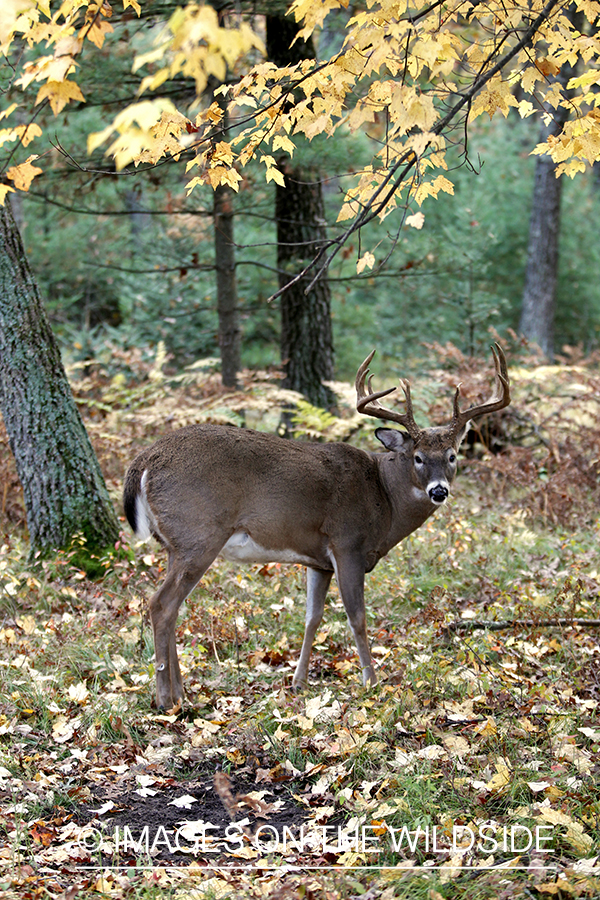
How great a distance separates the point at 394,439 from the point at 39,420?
284cm

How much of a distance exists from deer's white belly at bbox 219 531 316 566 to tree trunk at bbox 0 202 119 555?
1.91 meters

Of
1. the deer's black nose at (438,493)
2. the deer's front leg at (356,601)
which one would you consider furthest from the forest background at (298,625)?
the deer's black nose at (438,493)

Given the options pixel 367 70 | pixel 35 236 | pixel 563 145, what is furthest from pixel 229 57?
pixel 35 236

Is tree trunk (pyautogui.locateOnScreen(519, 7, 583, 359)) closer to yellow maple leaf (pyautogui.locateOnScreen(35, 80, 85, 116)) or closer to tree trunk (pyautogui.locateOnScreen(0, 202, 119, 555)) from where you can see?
tree trunk (pyautogui.locateOnScreen(0, 202, 119, 555))

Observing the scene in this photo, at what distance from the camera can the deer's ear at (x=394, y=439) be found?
5.73 metres

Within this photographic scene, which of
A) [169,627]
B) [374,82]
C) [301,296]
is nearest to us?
[374,82]

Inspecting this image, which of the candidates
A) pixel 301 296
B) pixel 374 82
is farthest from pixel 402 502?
pixel 301 296

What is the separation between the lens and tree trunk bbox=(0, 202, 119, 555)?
6707 mm

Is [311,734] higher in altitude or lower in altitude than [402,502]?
lower

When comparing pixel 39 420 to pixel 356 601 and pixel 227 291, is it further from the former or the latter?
pixel 227 291

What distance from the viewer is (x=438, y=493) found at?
5332 mm

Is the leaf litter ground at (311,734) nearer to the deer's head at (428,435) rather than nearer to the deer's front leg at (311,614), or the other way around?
the deer's front leg at (311,614)

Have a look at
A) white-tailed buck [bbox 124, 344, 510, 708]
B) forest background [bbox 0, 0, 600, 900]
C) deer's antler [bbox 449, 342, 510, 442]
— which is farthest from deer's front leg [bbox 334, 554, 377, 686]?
deer's antler [bbox 449, 342, 510, 442]
